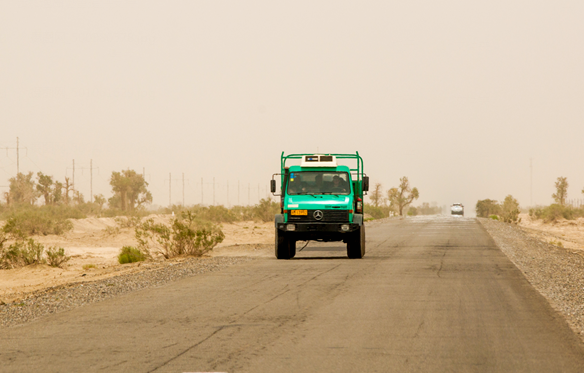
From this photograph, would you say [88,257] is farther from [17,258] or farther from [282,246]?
[282,246]

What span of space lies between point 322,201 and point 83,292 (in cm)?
825

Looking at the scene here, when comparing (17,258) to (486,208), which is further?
(486,208)

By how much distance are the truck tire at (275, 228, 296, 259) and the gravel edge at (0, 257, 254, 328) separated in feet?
5.95

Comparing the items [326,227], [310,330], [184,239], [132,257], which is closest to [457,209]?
[184,239]

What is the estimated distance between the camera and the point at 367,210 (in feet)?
309

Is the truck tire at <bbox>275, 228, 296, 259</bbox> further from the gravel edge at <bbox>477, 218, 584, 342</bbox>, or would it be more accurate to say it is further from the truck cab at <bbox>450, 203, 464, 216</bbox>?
the truck cab at <bbox>450, 203, 464, 216</bbox>

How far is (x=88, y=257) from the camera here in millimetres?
28781

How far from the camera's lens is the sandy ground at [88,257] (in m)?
18.2

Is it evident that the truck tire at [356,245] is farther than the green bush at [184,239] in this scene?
No

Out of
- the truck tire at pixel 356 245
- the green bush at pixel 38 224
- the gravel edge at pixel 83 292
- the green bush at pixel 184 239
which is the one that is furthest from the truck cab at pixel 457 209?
the gravel edge at pixel 83 292

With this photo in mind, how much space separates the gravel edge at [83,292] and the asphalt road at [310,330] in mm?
648

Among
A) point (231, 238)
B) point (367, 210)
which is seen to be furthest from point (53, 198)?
point (231, 238)

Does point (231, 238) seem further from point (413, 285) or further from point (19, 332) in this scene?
point (19, 332)

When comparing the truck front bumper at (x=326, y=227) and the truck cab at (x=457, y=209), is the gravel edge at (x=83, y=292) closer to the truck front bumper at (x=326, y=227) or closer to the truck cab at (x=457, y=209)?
the truck front bumper at (x=326, y=227)
